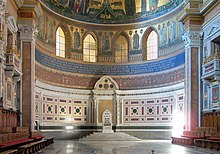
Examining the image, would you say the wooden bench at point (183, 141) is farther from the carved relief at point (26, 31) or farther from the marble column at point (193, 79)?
the carved relief at point (26, 31)

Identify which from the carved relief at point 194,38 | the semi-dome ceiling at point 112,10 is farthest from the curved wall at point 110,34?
the carved relief at point 194,38

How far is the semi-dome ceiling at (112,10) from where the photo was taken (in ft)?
120

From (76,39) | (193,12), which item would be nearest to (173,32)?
(193,12)

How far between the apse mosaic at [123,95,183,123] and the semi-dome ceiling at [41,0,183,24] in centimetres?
862

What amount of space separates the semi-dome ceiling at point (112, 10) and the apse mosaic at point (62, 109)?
8.69 meters

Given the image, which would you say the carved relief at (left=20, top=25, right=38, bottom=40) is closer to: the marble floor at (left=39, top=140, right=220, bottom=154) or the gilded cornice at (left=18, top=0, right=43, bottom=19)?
the gilded cornice at (left=18, top=0, right=43, bottom=19)

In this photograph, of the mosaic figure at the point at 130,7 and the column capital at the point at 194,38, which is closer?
the column capital at the point at 194,38

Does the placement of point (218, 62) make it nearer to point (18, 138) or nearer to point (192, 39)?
point (192, 39)

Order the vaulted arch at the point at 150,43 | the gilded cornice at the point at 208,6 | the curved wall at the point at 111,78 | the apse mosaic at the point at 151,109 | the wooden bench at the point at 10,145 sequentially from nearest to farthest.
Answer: the wooden bench at the point at 10,145, the gilded cornice at the point at 208,6, the curved wall at the point at 111,78, the apse mosaic at the point at 151,109, the vaulted arch at the point at 150,43

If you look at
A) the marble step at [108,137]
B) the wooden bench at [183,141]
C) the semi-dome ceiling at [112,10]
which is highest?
the semi-dome ceiling at [112,10]

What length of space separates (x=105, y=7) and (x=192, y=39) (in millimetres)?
14147

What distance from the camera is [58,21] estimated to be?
117 feet

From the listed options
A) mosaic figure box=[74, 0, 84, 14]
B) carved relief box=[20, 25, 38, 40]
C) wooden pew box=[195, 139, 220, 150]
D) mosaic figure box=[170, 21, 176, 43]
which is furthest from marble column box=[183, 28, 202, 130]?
mosaic figure box=[74, 0, 84, 14]

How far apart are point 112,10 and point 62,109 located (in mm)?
11994
